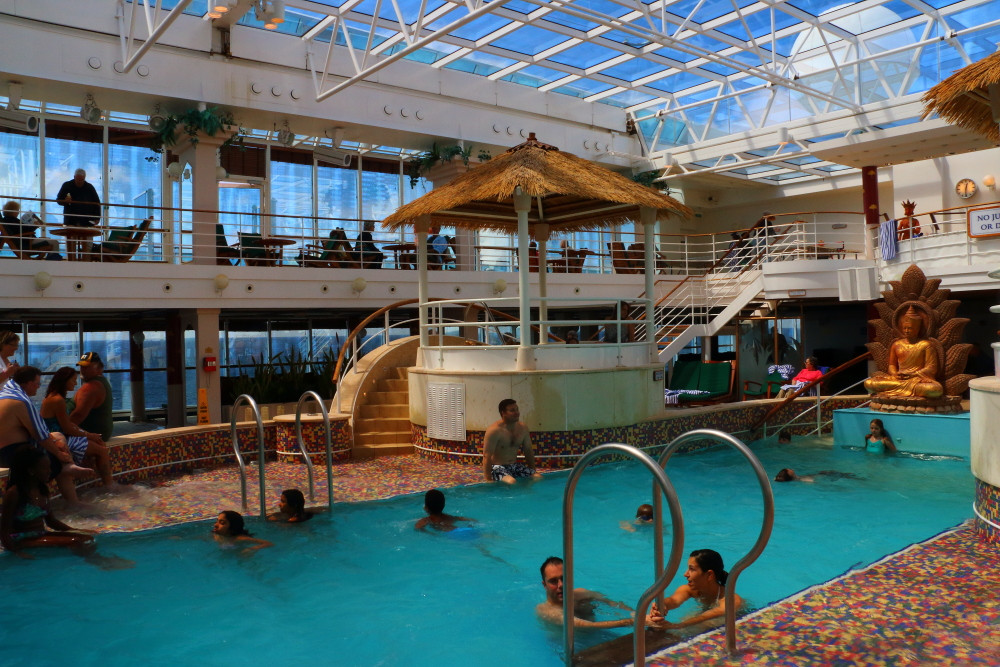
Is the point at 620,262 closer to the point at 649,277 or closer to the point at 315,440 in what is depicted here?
the point at 649,277

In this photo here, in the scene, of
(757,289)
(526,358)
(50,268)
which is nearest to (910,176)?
(757,289)

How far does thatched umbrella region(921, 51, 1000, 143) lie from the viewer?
6.43m

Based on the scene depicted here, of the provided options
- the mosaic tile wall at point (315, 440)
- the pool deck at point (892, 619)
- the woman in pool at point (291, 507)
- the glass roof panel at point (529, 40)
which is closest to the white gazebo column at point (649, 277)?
the mosaic tile wall at point (315, 440)

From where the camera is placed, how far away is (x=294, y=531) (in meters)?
7.16

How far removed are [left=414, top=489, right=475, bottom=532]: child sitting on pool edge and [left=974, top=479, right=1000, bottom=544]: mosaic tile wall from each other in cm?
418

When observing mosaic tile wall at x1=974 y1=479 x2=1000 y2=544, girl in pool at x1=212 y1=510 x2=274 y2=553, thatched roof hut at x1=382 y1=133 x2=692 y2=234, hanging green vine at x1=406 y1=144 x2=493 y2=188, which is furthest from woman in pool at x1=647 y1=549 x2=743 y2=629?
hanging green vine at x1=406 y1=144 x2=493 y2=188

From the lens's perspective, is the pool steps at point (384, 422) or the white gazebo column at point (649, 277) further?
the white gazebo column at point (649, 277)

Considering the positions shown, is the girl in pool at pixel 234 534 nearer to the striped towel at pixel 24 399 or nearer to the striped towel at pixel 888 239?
the striped towel at pixel 24 399

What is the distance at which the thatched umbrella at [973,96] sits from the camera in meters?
6.43

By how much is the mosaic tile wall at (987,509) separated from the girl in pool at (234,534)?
18.0 ft

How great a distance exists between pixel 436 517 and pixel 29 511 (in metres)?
3.29

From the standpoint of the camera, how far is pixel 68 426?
764 cm

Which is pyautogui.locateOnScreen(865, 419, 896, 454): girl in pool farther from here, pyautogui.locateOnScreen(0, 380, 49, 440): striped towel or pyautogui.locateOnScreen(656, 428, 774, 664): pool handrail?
pyautogui.locateOnScreen(0, 380, 49, 440): striped towel

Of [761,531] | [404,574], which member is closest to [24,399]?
[404,574]
